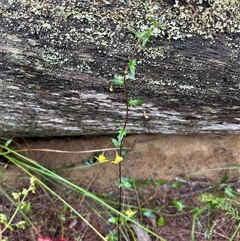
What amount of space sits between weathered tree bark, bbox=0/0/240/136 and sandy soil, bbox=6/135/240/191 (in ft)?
1.80

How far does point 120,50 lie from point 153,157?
2.93ft

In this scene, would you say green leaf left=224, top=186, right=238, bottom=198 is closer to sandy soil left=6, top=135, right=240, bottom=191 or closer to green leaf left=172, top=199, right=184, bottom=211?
sandy soil left=6, top=135, right=240, bottom=191

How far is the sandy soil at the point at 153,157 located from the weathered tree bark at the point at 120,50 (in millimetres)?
548

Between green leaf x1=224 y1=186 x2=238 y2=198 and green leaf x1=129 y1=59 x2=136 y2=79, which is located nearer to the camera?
green leaf x1=129 y1=59 x2=136 y2=79

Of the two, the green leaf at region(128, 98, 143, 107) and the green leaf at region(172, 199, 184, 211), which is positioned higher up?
the green leaf at region(128, 98, 143, 107)

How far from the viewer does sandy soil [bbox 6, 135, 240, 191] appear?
198 centimetres

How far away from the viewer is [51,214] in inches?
82.1

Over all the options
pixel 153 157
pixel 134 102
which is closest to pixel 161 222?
pixel 153 157

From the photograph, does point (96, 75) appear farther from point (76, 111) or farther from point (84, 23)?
point (76, 111)

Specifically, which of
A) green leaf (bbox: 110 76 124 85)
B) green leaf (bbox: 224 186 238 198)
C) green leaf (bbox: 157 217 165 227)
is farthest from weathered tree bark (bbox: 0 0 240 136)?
green leaf (bbox: 157 217 165 227)

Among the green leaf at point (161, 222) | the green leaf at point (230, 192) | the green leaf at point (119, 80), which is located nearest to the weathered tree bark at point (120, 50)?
the green leaf at point (119, 80)

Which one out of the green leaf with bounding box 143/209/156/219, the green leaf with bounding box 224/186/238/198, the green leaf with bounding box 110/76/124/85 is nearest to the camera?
the green leaf with bounding box 110/76/124/85

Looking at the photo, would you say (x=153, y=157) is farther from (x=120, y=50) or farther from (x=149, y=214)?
(x=120, y=50)

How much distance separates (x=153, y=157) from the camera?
209cm
